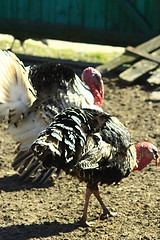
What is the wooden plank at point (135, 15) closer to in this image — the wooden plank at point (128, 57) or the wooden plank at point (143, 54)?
A: the wooden plank at point (128, 57)

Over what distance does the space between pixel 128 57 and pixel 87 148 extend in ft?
17.3

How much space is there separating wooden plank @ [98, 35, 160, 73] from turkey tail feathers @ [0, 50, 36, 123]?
392 cm

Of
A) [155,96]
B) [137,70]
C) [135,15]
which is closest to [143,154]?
[155,96]

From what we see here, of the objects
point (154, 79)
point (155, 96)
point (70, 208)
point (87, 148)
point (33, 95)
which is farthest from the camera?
point (154, 79)

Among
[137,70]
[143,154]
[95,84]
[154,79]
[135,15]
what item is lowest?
[143,154]

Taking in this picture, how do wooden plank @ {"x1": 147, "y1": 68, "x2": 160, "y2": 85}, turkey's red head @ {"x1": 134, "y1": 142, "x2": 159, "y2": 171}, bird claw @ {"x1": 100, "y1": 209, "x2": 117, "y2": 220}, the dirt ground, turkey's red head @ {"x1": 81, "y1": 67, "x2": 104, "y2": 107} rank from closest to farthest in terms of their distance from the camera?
the dirt ground, bird claw @ {"x1": 100, "y1": 209, "x2": 117, "y2": 220}, turkey's red head @ {"x1": 134, "y1": 142, "x2": 159, "y2": 171}, turkey's red head @ {"x1": 81, "y1": 67, "x2": 104, "y2": 107}, wooden plank @ {"x1": 147, "y1": 68, "x2": 160, "y2": 85}

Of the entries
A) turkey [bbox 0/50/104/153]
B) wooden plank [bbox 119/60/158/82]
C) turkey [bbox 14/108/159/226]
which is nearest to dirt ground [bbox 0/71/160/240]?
turkey [bbox 14/108/159/226]

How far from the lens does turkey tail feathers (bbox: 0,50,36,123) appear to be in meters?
5.69

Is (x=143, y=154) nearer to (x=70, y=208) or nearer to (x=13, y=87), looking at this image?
(x=70, y=208)

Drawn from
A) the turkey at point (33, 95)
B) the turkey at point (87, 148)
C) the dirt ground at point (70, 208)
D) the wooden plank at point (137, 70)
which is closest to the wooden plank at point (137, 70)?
the wooden plank at point (137, 70)

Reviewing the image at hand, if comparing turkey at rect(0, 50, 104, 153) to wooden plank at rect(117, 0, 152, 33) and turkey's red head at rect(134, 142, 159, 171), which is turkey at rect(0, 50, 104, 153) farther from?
wooden plank at rect(117, 0, 152, 33)

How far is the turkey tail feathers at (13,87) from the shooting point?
5691mm

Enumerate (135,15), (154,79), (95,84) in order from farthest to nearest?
(135,15) < (154,79) < (95,84)

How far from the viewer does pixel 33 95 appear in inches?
231
